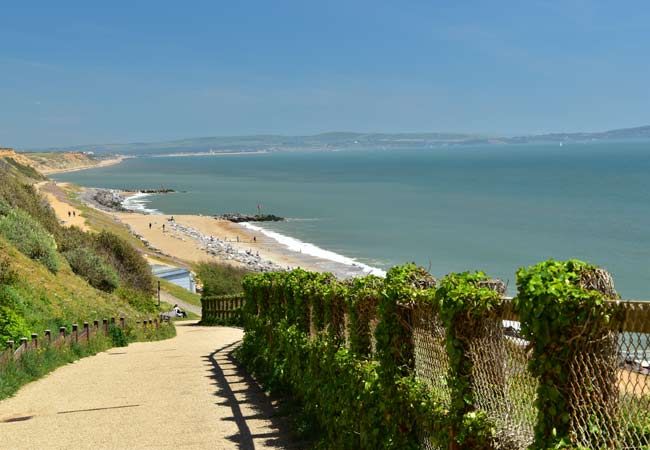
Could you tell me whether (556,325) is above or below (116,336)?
above

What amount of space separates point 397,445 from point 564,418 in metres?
3.13

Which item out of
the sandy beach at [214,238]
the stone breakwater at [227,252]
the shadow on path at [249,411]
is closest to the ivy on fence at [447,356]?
the shadow on path at [249,411]

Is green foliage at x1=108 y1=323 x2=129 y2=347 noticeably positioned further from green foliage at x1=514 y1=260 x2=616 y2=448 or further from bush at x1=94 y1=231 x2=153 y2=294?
green foliage at x1=514 y1=260 x2=616 y2=448

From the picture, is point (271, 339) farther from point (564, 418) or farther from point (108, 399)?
point (564, 418)

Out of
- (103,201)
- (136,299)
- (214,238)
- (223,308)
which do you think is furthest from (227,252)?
(103,201)

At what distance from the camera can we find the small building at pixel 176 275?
46031 mm

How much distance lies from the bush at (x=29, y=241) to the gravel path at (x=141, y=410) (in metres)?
8.58

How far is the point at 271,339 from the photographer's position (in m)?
14.3

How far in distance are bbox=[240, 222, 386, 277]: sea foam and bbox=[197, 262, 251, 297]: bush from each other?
10745 millimetres

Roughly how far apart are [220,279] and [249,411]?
34.7 metres

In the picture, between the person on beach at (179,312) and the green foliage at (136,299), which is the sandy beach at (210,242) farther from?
the green foliage at (136,299)

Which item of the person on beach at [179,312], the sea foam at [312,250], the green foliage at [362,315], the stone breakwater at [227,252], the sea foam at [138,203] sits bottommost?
the sea foam at [312,250]

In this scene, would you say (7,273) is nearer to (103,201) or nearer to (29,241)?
(29,241)

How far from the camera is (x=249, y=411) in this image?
11148 millimetres
